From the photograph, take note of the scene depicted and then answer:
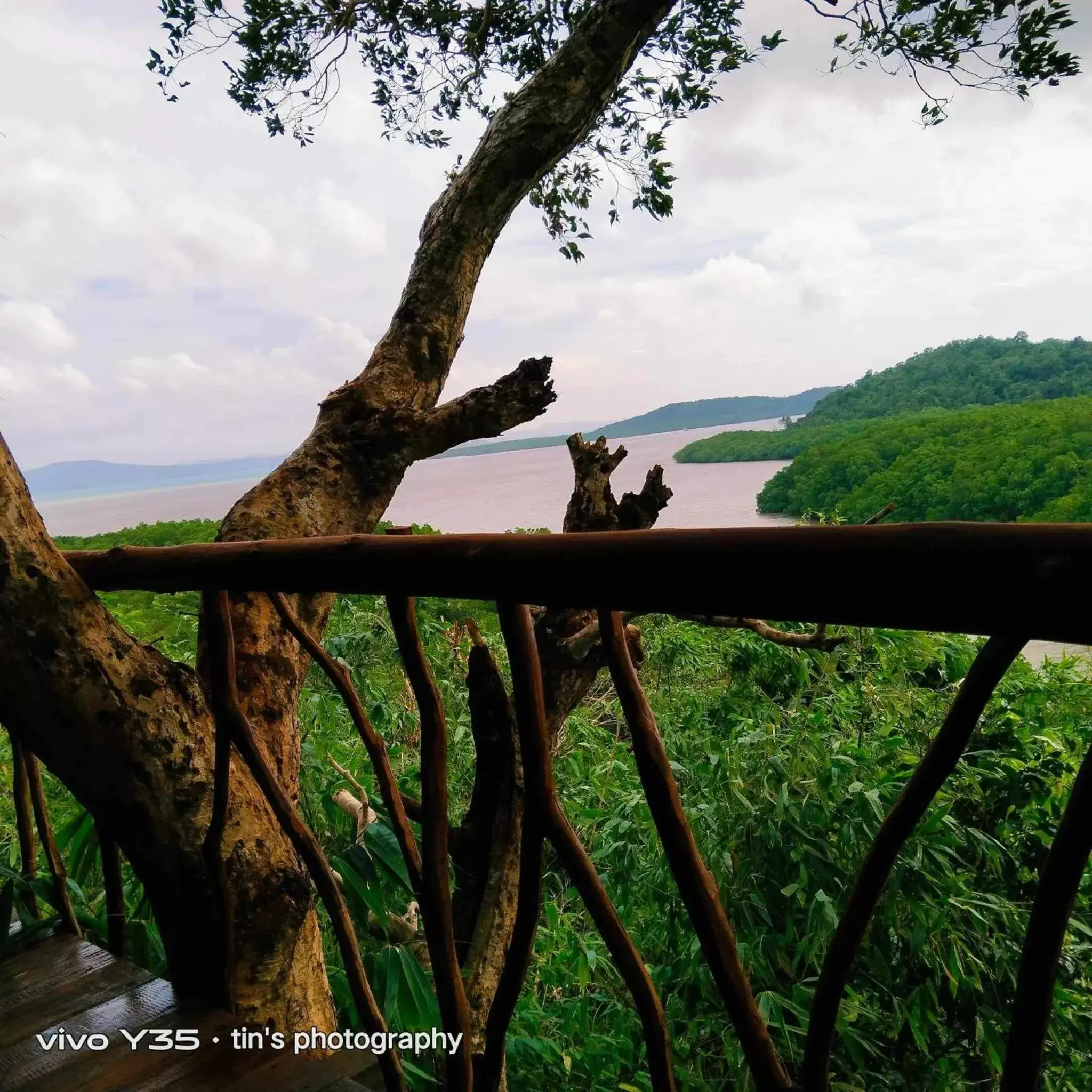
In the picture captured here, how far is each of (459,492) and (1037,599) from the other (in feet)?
20.8

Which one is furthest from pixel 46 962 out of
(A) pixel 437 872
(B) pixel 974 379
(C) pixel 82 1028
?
(B) pixel 974 379

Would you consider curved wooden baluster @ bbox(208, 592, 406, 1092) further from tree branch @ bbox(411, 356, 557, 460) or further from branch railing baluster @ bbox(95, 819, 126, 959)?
tree branch @ bbox(411, 356, 557, 460)

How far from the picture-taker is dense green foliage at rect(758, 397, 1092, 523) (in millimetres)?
4039

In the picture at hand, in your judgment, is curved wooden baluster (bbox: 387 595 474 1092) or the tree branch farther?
the tree branch

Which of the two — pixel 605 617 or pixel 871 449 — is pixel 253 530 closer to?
A: pixel 605 617

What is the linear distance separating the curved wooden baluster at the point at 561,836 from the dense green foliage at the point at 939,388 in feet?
18.2

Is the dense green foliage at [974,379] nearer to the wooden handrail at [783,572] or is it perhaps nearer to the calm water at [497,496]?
the calm water at [497,496]

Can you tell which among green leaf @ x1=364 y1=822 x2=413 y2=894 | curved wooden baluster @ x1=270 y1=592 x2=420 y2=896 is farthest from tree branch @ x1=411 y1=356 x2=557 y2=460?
curved wooden baluster @ x1=270 y1=592 x2=420 y2=896

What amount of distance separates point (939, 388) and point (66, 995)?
264 inches

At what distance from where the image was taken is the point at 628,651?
0.59 metres

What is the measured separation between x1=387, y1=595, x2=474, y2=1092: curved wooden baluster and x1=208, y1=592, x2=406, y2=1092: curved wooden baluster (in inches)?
5.8

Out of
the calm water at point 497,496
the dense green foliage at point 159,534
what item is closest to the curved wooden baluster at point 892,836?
the calm water at point 497,496

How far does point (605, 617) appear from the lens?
23.3 inches

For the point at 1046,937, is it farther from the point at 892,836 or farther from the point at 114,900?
the point at 114,900
